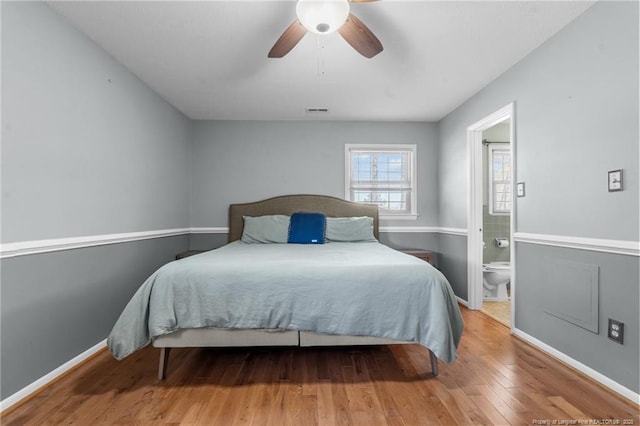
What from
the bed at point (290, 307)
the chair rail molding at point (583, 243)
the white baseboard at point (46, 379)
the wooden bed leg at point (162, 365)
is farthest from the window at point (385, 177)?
the white baseboard at point (46, 379)

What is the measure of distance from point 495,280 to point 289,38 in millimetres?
3519

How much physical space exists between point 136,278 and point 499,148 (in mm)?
4778

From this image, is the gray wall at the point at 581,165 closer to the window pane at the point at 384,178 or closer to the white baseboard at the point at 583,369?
the white baseboard at the point at 583,369

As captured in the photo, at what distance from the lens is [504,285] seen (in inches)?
153

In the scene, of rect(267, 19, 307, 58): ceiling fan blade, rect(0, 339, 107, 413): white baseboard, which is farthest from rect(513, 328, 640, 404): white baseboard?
rect(0, 339, 107, 413): white baseboard

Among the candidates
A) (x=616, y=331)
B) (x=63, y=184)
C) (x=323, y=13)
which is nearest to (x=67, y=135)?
(x=63, y=184)

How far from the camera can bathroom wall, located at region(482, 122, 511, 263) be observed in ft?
14.5

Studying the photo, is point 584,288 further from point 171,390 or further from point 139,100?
point 139,100

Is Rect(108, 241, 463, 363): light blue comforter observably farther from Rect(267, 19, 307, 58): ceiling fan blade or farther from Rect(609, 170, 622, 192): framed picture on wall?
Rect(267, 19, 307, 58): ceiling fan blade

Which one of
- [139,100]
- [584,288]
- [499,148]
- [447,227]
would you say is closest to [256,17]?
[139,100]

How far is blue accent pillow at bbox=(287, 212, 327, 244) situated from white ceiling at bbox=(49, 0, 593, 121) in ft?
4.38

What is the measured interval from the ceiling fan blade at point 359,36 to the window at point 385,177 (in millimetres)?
2289

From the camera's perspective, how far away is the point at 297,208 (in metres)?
4.21

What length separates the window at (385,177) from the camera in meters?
4.38
